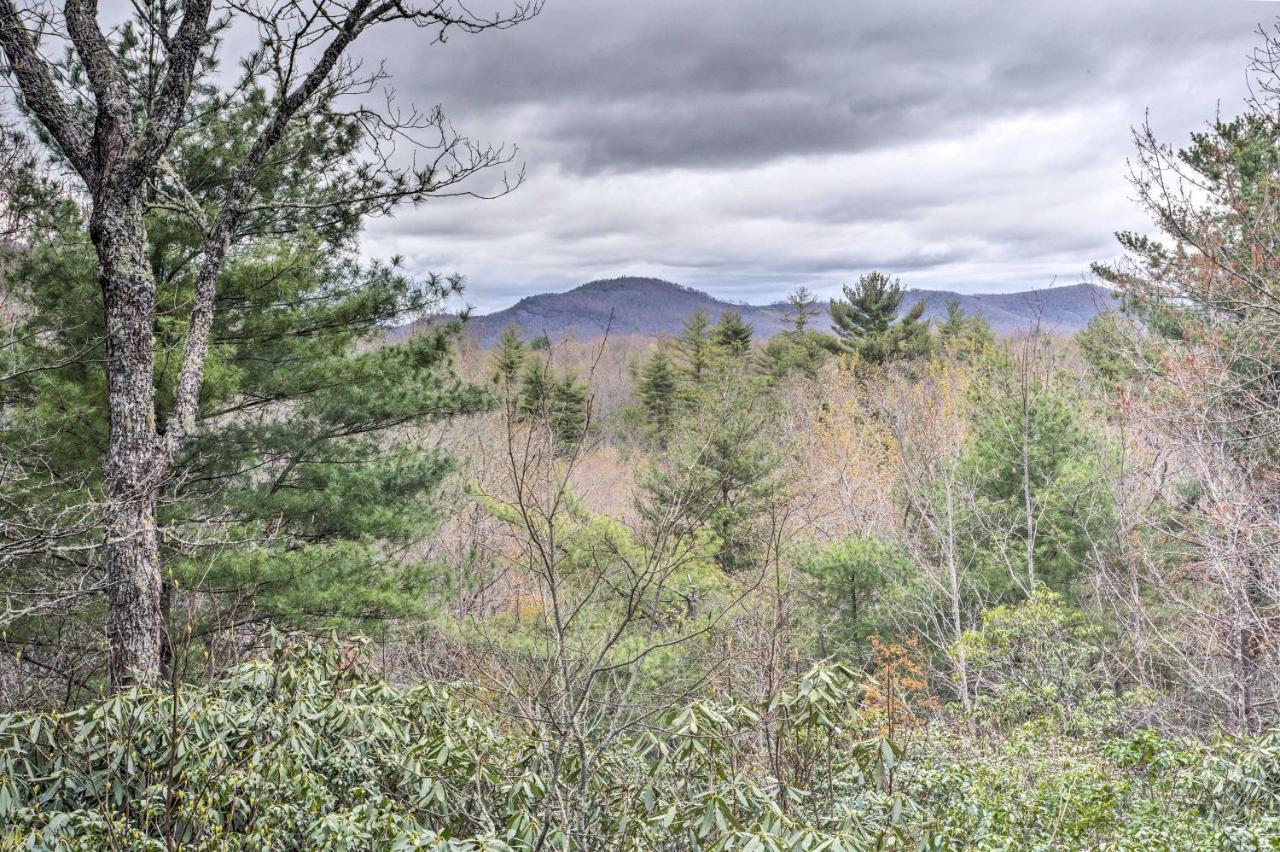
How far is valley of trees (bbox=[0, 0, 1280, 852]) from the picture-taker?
3.56 meters

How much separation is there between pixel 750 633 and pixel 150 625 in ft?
24.9

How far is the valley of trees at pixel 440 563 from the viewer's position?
356 centimetres

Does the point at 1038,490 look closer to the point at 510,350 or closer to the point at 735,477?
the point at 735,477

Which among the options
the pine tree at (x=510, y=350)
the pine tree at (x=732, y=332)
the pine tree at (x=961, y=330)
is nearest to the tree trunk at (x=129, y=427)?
the pine tree at (x=510, y=350)

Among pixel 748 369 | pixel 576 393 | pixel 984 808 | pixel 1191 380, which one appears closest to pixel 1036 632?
pixel 1191 380

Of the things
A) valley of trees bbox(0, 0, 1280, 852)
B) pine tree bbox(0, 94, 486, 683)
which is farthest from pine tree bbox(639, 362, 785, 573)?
pine tree bbox(0, 94, 486, 683)

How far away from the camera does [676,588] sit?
11.5 m

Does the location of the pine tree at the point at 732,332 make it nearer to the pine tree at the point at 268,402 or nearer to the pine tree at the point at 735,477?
the pine tree at the point at 735,477

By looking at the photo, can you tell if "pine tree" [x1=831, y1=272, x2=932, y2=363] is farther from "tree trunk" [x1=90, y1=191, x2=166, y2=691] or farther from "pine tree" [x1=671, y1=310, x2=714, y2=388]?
"tree trunk" [x1=90, y1=191, x2=166, y2=691]

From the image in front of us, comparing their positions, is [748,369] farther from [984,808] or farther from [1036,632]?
[984,808]

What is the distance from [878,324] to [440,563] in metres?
26.4

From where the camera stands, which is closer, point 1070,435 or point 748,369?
point 1070,435

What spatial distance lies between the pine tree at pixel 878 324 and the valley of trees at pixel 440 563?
637 inches

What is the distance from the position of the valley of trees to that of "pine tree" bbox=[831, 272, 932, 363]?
16.2 m
